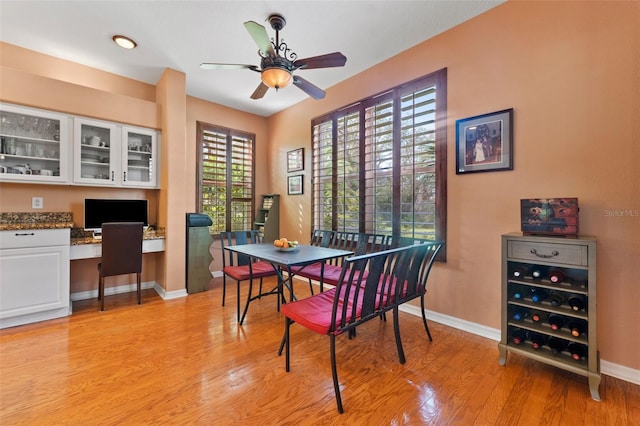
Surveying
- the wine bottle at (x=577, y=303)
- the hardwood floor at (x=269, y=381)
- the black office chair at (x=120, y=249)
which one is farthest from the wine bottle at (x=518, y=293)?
the black office chair at (x=120, y=249)

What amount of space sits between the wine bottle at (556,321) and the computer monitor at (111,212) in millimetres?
4434

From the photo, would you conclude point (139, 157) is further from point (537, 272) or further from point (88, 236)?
point (537, 272)

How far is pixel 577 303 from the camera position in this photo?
5.76 ft

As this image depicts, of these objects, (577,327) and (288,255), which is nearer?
(577,327)

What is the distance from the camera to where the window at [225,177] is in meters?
4.44

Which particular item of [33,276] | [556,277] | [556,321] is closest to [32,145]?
[33,276]

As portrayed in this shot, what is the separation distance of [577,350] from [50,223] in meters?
5.09

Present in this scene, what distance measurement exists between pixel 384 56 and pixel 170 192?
3164mm

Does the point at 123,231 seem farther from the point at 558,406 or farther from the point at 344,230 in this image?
the point at 558,406

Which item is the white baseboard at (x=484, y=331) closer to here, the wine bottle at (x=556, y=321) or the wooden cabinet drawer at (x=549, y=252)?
the wine bottle at (x=556, y=321)

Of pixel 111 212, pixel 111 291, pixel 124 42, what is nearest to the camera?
pixel 124 42

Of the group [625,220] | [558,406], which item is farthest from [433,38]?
[558,406]

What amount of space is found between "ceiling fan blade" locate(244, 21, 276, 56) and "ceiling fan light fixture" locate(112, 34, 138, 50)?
6.19 ft

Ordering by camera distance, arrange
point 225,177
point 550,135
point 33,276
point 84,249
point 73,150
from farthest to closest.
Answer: point 225,177 < point 73,150 < point 84,249 < point 33,276 < point 550,135
